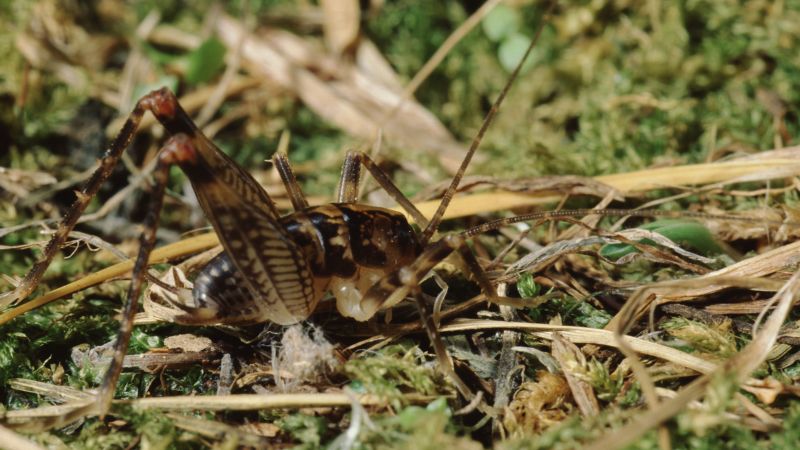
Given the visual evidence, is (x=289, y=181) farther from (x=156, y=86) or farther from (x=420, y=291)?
(x=156, y=86)

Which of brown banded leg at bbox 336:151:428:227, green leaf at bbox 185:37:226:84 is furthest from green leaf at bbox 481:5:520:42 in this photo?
brown banded leg at bbox 336:151:428:227

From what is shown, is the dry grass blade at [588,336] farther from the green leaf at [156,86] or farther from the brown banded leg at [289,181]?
Answer: the green leaf at [156,86]

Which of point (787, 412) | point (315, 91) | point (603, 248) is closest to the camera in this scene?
point (787, 412)

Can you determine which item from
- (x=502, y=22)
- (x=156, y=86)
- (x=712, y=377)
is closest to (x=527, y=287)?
(x=712, y=377)

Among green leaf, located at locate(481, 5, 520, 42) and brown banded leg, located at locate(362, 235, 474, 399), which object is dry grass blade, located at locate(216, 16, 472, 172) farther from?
brown banded leg, located at locate(362, 235, 474, 399)

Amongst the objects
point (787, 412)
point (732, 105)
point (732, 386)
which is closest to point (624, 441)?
point (732, 386)

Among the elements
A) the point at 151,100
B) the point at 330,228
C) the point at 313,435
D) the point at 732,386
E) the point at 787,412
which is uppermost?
the point at 151,100

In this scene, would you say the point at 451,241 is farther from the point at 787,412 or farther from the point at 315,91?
the point at 315,91
